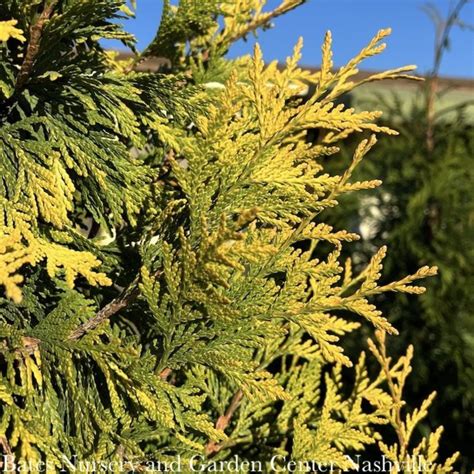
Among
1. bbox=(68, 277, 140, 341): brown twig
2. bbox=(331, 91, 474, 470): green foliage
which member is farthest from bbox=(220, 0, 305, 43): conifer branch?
bbox=(331, 91, 474, 470): green foliage

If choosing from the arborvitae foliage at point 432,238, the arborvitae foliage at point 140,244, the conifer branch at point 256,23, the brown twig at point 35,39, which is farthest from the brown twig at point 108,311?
A: the arborvitae foliage at point 432,238

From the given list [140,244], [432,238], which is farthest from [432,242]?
[140,244]

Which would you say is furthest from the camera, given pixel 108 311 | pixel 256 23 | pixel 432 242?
pixel 432 242

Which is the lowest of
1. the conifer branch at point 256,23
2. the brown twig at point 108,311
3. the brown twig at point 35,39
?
the brown twig at point 108,311

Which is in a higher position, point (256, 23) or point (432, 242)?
point (256, 23)

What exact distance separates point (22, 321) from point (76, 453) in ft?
0.93

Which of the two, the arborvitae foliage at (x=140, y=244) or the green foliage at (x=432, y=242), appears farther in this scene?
the green foliage at (x=432, y=242)

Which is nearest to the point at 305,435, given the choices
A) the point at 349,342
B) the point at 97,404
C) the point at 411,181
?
the point at 97,404

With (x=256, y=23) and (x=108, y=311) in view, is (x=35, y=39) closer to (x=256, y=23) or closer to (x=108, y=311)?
(x=108, y=311)

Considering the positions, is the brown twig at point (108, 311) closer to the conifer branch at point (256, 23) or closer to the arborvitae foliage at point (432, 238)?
the conifer branch at point (256, 23)

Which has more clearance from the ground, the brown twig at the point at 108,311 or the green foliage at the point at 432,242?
the green foliage at the point at 432,242

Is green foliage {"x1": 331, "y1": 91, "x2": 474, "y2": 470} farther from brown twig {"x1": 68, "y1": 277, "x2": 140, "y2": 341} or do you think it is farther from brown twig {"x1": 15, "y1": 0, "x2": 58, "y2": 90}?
brown twig {"x1": 15, "y1": 0, "x2": 58, "y2": 90}

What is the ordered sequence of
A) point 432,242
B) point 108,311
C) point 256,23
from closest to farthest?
1. point 108,311
2. point 256,23
3. point 432,242

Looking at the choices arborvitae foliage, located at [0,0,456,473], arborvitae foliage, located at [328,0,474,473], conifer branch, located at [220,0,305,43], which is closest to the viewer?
arborvitae foliage, located at [0,0,456,473]
